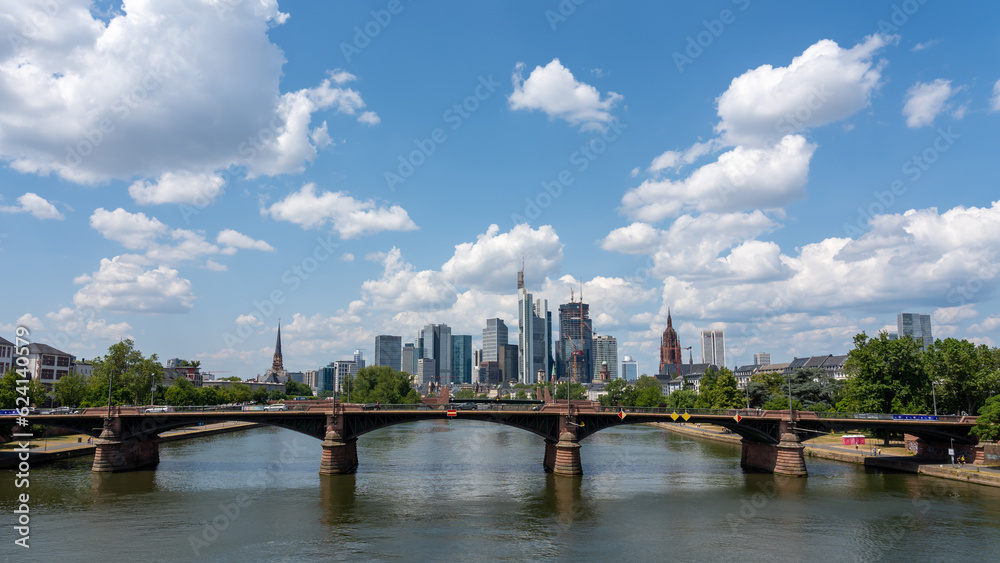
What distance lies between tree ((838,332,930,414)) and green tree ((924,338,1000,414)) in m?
2.01

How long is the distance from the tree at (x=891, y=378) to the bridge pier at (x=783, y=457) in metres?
19.1

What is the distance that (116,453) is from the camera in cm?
7556

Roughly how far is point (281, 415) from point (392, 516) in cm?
3072

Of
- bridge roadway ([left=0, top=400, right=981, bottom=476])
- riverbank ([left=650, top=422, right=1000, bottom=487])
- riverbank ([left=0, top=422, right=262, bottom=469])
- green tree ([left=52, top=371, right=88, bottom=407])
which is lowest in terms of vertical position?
riverbank ([left=650, top=422, right=1000, bottom=487])

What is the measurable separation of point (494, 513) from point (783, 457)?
40837mm

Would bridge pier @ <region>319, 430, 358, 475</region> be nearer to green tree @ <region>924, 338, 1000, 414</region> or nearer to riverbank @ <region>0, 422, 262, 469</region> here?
riverbank @ <region>0, 422, 262, 469</region>

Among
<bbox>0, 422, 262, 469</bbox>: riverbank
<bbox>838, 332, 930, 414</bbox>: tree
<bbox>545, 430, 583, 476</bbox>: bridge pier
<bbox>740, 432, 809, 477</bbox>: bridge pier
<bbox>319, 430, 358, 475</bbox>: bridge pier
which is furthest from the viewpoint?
<bbox>838, 332, 930, 414</bbox>: tree

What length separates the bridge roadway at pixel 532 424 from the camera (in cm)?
7444

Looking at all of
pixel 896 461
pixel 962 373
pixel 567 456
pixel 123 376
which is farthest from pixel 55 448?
pixel 962 373

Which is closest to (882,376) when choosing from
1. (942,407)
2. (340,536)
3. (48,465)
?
(942,407)

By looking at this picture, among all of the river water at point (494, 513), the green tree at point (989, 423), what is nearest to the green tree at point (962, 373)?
the green tree at point (989, 423)

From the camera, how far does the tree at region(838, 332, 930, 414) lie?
8631 cm

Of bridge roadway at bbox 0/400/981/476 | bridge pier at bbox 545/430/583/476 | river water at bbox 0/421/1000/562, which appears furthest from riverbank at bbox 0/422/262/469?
bridge pier at bbox 545/430/583/476

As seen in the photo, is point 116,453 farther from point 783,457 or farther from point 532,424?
point 783,457
